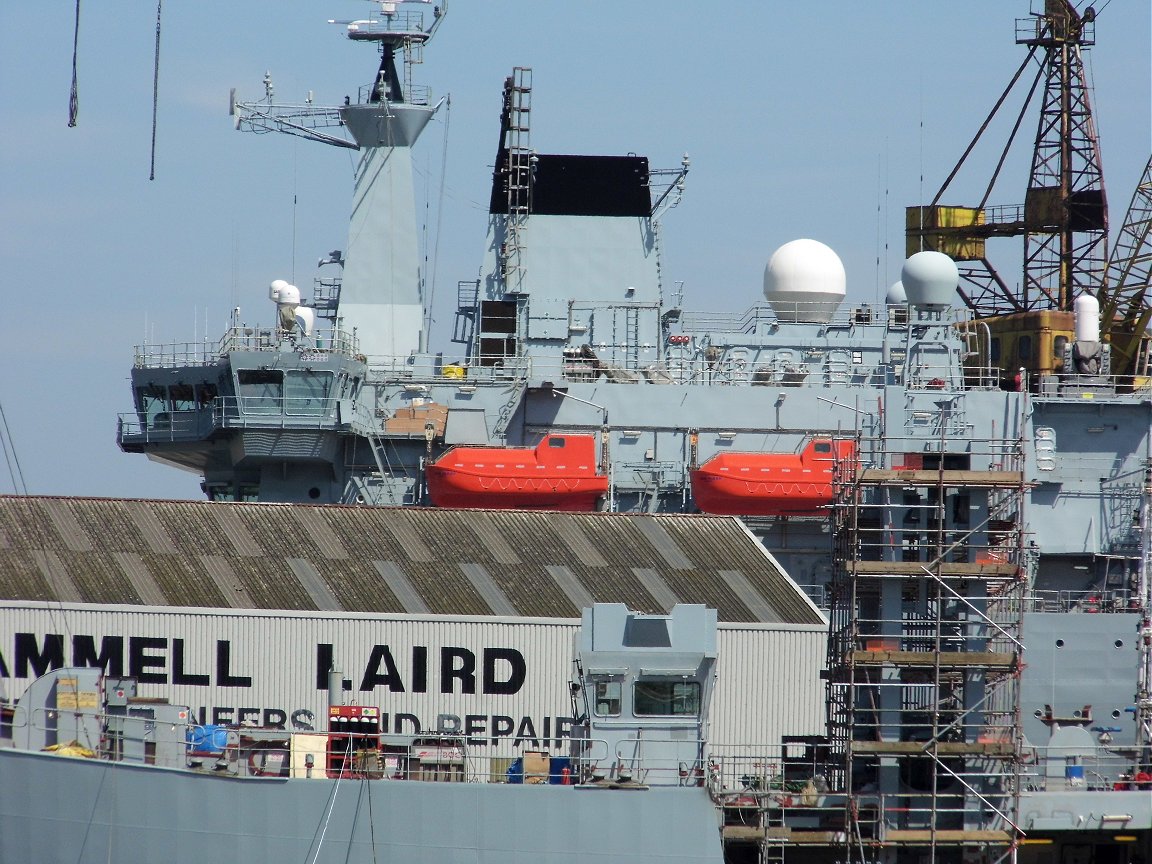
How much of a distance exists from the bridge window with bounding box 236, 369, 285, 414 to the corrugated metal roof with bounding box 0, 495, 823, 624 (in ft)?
17.7

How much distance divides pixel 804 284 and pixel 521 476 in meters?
12.2

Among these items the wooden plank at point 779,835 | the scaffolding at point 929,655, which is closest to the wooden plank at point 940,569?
the scaffolding at point 929,655

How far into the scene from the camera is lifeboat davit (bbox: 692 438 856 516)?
172 ft

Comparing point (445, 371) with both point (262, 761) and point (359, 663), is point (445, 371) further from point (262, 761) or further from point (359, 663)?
point (262, 761)

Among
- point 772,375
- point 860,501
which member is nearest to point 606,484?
point 772,375

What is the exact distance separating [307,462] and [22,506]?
1021 centimetres

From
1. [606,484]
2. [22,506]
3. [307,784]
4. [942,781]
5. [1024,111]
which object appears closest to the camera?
[307,784]

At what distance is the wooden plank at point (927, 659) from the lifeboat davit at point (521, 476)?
54.6ft

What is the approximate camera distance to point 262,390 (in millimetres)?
54344

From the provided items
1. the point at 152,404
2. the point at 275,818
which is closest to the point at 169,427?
the point at 152,404

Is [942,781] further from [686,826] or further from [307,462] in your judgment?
[307,462]

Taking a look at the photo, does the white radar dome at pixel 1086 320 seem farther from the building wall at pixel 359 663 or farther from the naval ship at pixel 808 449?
the building wall at pixel 359 663

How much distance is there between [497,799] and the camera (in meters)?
36.1

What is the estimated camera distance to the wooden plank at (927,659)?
3794 cm
